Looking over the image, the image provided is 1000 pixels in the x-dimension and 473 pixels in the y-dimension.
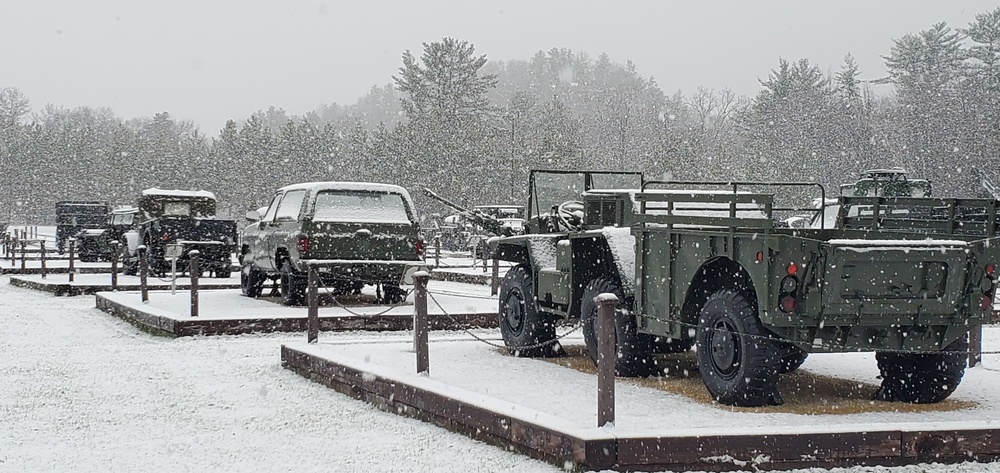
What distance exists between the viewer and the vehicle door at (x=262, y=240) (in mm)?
17938

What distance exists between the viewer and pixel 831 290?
25.3 feet

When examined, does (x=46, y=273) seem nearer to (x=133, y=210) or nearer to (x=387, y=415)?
(x=133, y=210)

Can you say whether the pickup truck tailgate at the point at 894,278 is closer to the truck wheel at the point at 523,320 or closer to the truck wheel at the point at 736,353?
the truck wheel at the point at 736,353

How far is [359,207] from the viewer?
16641mm

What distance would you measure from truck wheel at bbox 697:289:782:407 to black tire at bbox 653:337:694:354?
2007 millimetres

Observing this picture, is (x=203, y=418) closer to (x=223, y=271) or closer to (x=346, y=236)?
(x=346, y=236)

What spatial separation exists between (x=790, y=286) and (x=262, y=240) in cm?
1189

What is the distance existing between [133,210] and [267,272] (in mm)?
15445

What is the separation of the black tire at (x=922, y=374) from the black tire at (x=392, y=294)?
32.3 feet

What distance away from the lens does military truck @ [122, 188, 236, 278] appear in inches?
990

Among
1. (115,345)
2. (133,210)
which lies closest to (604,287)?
(115,345)

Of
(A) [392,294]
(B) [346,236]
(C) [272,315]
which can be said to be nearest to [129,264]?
(A) [392,294]

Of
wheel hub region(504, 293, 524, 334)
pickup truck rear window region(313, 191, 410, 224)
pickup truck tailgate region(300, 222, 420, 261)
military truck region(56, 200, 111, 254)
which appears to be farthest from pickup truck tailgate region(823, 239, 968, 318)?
military truck region(56, 200, 111, 254)

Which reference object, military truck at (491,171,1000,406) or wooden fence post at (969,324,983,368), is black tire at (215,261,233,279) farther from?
wooden fence post at (969,324,983,368)
